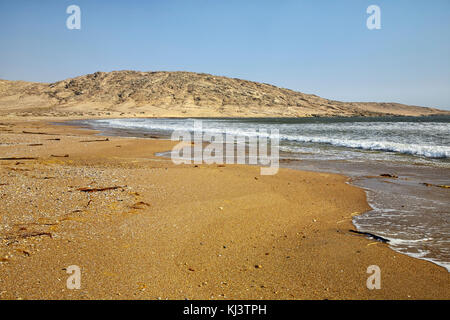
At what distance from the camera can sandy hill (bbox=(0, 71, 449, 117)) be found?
75438 millimetres

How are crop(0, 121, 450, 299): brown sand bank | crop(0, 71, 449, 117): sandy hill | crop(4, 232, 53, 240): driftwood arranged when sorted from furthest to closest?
crop(0, 71, 449, 117): sandy hill, crop(4, 232, 53, 240): driftwood, crop(0, 121, 450, 299): brown sand bank

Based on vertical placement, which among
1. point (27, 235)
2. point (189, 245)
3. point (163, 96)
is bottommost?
point (189, 245)

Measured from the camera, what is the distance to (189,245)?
3.39 meters

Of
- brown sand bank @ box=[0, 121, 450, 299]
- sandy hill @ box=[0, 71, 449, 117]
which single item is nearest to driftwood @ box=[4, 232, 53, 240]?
brown sand bank @ box=[0, 121, 450, 299]

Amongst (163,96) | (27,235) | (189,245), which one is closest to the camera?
(27,235)

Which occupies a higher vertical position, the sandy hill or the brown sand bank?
the sandy hill

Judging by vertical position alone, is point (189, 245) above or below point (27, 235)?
below

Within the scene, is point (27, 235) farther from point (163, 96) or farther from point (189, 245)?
point (163, 96)

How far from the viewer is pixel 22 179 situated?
567cm

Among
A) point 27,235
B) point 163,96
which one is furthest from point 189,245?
point 163,96

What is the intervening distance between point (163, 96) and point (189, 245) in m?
85.4

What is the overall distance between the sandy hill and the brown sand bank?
209ft

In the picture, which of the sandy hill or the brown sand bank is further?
the sandy hill

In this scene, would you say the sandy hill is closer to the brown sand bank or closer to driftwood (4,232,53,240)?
the brown sand bank
